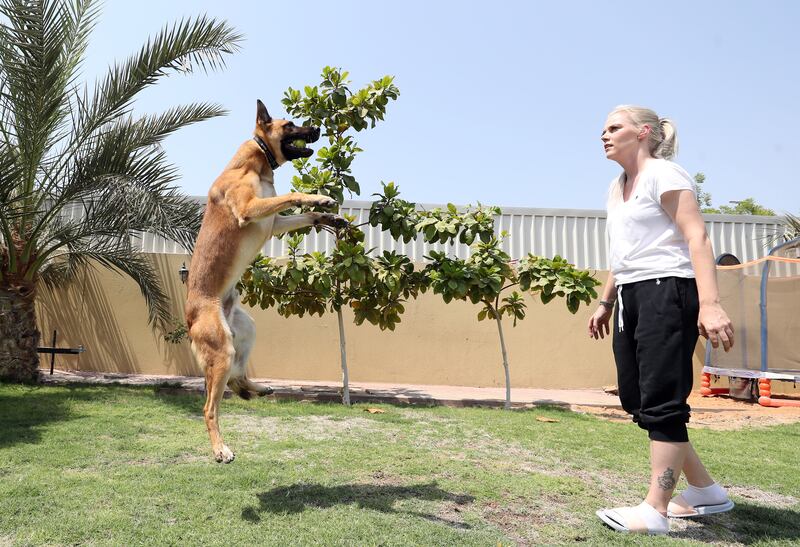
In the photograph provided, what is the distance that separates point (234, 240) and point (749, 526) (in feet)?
11.1

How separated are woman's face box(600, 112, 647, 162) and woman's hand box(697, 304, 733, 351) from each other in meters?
0.99

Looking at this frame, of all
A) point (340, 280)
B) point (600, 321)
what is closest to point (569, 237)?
point (340, 280)

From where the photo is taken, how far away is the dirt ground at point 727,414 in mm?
8203

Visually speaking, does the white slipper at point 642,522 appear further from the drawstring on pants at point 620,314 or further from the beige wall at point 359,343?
the beige wall at point 359,343

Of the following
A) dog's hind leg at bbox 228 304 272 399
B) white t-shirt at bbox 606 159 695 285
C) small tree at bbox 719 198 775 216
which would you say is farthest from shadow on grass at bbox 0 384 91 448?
small tree at bbox 719 198 775 216

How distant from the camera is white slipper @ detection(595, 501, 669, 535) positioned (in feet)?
10.6

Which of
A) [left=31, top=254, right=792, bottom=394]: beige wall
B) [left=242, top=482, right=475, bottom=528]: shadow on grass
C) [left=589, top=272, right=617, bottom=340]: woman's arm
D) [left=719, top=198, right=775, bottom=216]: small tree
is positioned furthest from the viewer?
[left=719, top=198, right=775, bottom=216]: small tree

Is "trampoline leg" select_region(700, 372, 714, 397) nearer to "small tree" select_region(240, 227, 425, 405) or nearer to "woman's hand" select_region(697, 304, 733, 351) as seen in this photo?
"small tree" select_region(240, 227, 425, 405)

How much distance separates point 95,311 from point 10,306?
2764 mm

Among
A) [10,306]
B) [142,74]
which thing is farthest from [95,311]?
[142,74]

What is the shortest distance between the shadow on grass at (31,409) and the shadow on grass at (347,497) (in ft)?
8.57

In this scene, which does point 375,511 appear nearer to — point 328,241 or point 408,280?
point 408,280

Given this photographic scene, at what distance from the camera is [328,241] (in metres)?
12.2

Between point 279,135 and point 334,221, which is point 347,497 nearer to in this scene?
point 334,221
